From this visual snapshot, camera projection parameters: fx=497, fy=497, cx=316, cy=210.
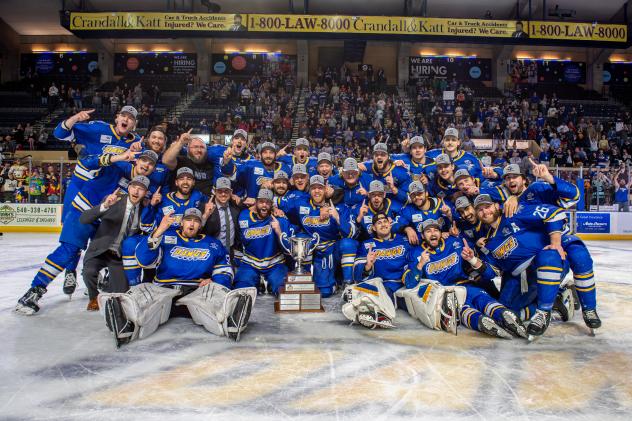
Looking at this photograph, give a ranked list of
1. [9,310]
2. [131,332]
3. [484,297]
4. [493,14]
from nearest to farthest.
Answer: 1. [131,332]
2. [484,297]
3. [9,310]
4. [493,14]

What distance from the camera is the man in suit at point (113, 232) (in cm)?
496

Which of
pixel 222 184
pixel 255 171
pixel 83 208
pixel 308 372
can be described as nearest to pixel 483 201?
pixel 308 372

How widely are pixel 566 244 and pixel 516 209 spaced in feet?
1.71

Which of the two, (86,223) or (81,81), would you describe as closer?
(86,223)

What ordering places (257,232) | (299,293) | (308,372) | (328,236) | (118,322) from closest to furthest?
(308,372), (118,322), (299,293), (257,232), (328,236)

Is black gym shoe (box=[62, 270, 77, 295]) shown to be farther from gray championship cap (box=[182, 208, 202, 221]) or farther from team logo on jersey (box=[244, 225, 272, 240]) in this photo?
team logo on jersey (box=[244, 225, 272, 240])

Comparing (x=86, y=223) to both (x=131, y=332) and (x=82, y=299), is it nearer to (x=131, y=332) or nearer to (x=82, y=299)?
(x=82, y=299)

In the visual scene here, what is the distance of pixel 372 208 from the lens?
5.88 metres

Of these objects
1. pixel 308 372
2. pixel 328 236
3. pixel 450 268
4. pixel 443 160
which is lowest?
pixel 308 372

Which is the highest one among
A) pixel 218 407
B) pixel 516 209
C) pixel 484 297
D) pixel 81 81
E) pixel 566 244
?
pixel 81 81

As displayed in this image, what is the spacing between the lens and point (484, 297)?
4.42 m

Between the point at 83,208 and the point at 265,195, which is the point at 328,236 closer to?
the point at 265,195

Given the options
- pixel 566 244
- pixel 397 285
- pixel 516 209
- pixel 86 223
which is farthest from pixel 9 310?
pixel 566 244

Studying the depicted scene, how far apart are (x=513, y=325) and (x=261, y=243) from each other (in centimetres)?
282
